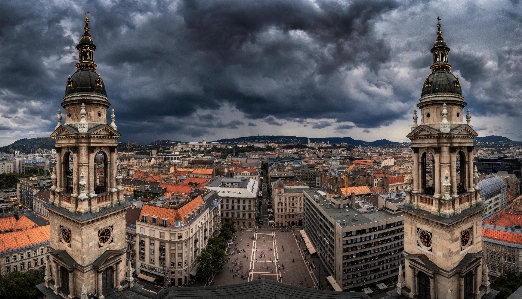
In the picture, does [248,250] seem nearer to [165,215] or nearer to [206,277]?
[206,277]

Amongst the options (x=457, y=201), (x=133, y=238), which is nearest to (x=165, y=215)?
(x=133, y=238)

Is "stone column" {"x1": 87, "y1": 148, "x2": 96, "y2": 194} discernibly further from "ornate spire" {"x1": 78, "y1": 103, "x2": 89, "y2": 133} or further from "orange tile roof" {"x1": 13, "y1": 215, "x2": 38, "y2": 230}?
"orange tile roof" {"x1": 13, "y1": 215, "x2": 38, "y2": 230}

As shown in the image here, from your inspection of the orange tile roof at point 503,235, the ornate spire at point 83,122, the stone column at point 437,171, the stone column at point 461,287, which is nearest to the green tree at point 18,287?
the ornate spire at point 83,122

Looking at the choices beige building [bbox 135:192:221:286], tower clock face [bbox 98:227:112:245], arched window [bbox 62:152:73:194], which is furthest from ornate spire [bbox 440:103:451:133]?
beige building [bbox 135:192:221:286]

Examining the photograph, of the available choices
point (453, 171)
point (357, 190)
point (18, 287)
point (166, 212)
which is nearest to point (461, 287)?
point (453, 171)

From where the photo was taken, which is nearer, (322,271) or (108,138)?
(108,138)

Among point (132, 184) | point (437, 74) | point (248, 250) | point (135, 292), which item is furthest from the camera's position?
point (132, 184)
